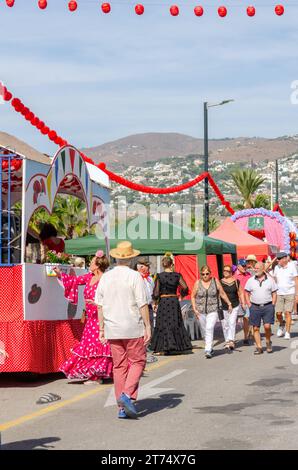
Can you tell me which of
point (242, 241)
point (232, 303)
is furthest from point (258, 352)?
point (242, 241)

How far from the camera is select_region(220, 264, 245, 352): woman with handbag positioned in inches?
697

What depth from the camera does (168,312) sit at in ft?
55.0

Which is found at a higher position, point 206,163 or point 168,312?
point 206,163

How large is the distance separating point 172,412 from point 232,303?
8.59 m

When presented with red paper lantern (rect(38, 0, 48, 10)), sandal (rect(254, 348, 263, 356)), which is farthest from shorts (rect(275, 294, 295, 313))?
red paper lantern (rect(38, 0, 48, 10))

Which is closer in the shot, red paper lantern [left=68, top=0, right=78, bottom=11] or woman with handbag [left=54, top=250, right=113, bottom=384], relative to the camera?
woman with handbag [left=54, top=250, right=113, bottom=384]

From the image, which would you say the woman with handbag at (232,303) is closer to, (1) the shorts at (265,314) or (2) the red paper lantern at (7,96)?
(1) the shorts at (265,314)

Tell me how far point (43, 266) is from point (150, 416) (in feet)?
13.2

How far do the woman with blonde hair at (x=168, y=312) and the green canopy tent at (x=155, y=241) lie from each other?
4408mm

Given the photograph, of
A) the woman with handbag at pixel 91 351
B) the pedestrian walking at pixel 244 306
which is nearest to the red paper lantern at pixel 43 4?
the woman with handbag at pixel 91 351

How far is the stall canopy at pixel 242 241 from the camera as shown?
31.9 m

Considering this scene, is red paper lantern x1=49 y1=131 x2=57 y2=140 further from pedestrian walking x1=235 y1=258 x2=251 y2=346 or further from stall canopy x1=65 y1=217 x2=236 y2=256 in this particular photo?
pedestrian walking x1=235 y1=258 x2=251 y2=346

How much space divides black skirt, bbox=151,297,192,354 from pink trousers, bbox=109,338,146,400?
6913mm

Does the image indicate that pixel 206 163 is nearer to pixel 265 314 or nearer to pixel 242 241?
pixel 242 241
